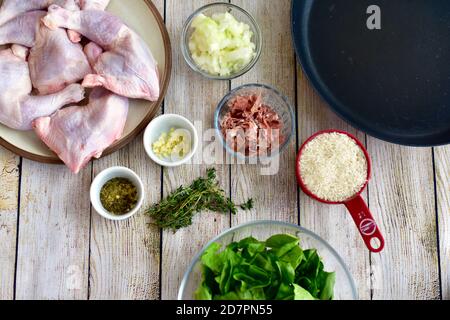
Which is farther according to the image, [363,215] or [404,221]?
[404,221]

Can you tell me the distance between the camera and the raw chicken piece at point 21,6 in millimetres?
1418

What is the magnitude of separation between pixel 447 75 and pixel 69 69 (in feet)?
3.61

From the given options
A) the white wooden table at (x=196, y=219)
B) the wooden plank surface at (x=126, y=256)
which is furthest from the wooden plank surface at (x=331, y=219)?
the wooden plank surface at (x=126, y=256)

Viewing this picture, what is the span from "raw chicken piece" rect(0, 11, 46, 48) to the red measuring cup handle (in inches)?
39.9

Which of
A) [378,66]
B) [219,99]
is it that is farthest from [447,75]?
[219,99]

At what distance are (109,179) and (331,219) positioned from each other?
0.67m

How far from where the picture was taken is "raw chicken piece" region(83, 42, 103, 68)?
1.43m

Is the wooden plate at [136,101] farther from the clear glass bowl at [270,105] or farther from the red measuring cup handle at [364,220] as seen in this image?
the red measuring cup handle at [364,220]

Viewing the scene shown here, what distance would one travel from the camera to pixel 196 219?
147 centimetres

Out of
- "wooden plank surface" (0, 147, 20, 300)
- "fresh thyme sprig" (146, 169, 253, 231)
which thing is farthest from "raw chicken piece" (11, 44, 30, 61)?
"fresh thyme sprig" (146, 169, 253, 231)

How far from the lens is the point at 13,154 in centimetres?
148

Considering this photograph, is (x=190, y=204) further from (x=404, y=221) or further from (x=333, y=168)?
(x=404, y=221)

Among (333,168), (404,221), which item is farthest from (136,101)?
(404,221)

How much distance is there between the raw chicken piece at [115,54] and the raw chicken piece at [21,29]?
0.19 ft
